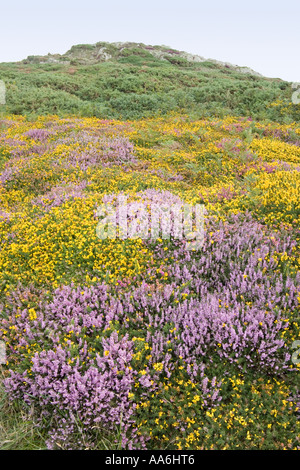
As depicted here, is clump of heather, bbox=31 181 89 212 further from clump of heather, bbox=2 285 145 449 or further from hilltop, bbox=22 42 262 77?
hilltop, bbox=22 42 262 77

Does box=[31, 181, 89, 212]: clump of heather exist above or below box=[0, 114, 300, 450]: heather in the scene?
above

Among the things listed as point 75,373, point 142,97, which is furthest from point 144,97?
point 75,373

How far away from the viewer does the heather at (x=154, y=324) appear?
138 inches

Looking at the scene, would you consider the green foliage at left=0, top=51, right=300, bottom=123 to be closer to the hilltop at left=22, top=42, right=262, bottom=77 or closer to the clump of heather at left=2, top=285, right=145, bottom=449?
the clump of heather at left=2, top=285, right=145, bottom=449

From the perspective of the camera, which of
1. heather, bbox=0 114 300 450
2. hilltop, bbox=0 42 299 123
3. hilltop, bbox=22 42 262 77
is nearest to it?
heather, bbox=0 114 300 450

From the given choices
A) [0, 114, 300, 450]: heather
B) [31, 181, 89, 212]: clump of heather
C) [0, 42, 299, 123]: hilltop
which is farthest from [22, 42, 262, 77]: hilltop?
[0, 114, 300, 450]: heather

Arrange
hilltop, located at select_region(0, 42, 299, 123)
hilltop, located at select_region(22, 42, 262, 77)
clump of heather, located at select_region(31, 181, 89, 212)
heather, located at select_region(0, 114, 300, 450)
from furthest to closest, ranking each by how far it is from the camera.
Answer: hilltop, located at select_region(22, 42, 262, 77) → hilltop, located at select_region(0, 42, 299, 123) → clump of heather, located at select_region(31, 181, 89, 212) → heather, located at select_region(0, 114, 300, 450)

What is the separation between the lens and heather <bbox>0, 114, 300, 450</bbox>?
3.50 m

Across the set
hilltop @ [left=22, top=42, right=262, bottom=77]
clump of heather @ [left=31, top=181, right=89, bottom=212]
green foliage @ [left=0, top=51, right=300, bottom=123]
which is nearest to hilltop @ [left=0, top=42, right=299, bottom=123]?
green foliage @ [left=0, top=51, right=300, bottom=123]

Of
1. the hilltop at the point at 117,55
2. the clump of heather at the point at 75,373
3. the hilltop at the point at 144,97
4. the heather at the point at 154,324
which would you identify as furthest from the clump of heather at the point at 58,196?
the hilltop at the point at 117,55

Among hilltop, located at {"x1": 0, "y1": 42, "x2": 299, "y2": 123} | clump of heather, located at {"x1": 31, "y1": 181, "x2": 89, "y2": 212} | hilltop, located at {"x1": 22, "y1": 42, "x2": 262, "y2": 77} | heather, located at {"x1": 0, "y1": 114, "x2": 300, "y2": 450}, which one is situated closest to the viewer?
heather, located at {"x1": 0, "y1": 114, "x2": 300, "y2": 450}

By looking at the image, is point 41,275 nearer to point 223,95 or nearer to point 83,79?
point 223,95

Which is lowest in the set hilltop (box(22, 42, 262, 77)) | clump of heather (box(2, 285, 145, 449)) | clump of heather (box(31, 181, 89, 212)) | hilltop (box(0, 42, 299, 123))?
clump of heather (box(2, 285, 145, 449))

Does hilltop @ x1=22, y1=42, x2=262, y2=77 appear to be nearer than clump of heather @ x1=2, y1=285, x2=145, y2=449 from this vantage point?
No
